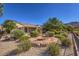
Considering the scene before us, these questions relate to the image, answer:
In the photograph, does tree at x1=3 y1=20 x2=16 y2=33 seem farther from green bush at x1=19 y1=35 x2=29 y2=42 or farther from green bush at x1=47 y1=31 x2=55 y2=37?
green bush at x1=47 y1=31 x2=55 y2=37

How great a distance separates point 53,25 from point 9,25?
66 centimetres

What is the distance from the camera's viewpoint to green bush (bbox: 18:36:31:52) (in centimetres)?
296

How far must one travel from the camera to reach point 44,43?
9.85 ft

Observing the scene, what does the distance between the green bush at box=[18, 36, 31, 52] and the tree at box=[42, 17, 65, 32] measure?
1.03 ft

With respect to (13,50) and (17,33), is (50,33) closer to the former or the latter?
(17,33)

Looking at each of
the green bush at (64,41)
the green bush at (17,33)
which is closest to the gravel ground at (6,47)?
the green bush at (17,33)

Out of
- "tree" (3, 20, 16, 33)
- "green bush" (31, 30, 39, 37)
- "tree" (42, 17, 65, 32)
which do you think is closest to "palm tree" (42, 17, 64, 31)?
"tree" (42, 17, 65, 32)

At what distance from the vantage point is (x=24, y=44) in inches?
118

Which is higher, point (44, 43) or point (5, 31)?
point (5, 31)

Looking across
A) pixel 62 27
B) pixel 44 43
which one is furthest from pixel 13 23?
pixel 62 27

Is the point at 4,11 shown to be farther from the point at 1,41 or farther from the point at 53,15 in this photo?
the point at 53,15

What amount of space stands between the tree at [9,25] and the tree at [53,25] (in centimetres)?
45

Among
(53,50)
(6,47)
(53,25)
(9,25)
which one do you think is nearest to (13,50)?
(6,47)

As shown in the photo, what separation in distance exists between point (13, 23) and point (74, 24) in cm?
90
